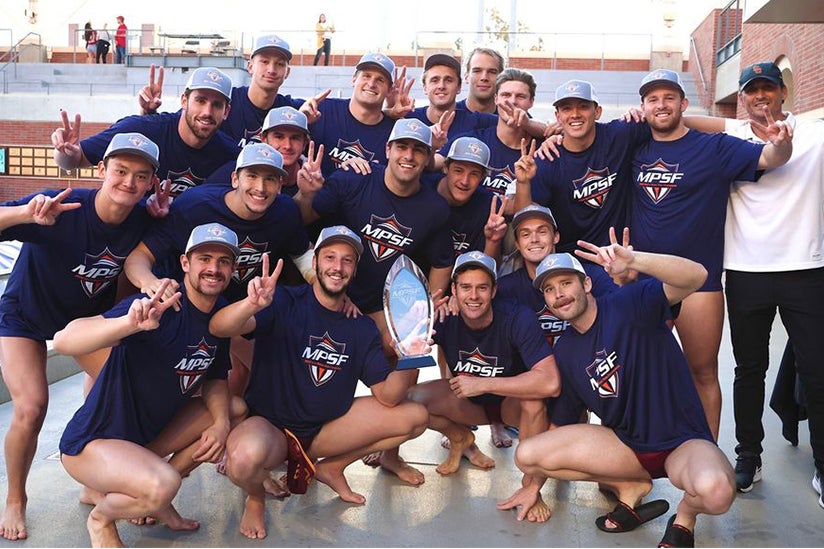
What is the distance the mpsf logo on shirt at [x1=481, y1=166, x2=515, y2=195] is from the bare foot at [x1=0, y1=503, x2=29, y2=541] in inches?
132

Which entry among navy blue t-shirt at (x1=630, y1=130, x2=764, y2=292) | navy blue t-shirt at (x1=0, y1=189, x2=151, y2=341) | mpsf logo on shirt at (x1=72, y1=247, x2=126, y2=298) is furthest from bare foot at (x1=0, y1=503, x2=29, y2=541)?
navy blue t-shirt at (x1=630, y1=130, x2=764, y2=292)

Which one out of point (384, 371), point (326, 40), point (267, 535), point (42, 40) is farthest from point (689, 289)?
point (42, 40)

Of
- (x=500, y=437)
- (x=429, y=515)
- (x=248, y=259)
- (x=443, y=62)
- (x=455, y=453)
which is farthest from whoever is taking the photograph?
(x=443, y=62)

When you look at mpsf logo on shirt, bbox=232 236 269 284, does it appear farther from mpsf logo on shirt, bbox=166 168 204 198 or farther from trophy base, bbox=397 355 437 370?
trophy base, bbox=397 355 437 370

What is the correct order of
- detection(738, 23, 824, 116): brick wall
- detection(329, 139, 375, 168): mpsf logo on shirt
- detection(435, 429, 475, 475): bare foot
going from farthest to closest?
detection(738, 23, 824, 116): brick wall
detection(329, 139, 375, 168): mpsf logo on shirt
detection(435, 429, 475, 475): bare foot

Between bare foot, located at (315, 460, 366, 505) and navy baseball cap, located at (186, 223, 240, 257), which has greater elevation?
navy baseball cap, located at (186, 223, 240, 257)

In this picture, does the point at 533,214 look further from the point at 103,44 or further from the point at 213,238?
the point at 103,44

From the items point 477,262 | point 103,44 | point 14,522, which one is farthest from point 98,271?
point 103,44

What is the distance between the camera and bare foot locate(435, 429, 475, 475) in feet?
16.5

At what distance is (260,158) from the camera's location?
4.23 meters

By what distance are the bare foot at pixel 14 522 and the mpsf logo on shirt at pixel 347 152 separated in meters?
2.72

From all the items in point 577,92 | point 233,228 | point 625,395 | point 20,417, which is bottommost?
point 20,417

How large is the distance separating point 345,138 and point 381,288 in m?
1.08

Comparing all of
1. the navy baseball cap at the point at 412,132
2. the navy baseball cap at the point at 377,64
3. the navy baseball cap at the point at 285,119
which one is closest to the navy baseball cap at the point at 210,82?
the navy baseball cap at the point at 285,119
